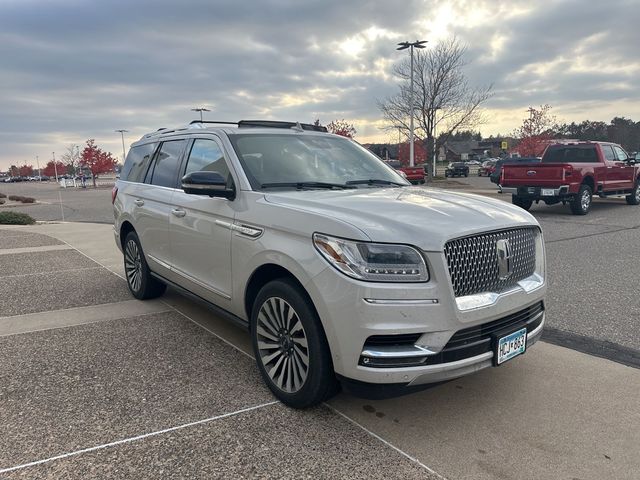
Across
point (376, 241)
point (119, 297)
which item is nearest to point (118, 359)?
point (119, 297)

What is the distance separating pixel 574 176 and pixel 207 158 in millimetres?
12046

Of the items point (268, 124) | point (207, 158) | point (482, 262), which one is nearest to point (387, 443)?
point (482, 262)

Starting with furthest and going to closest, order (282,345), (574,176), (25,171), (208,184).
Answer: (25,171) < (574,176) < (208,184) < (282,345)

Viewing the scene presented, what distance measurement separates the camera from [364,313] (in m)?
2.60

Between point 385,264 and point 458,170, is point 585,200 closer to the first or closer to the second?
point 385,264

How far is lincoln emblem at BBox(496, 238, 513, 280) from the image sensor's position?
2.97 m

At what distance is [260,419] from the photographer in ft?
10.1

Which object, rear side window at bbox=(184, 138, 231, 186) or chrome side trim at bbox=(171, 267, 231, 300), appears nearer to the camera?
chrome side trim at bbox=(171, 267, 231, 300)

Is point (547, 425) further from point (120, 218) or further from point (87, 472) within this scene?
point (120, 218)

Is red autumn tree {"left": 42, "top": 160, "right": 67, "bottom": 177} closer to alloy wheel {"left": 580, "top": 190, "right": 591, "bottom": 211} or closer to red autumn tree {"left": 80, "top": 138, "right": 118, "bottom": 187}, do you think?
red autumn tree {"left": 80, "top": 138, "right": 118, "bottom": 187}

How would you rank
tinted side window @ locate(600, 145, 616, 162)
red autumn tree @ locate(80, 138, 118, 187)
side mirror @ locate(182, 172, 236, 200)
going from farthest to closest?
red autumn tree @ locate(80, 138, 118, 187) → tinted side window @ locate(600, 145, 616, 162) → side mirror @ locate(182, 172, 236, 200)

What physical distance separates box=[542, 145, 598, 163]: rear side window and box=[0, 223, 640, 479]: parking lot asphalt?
12397mm

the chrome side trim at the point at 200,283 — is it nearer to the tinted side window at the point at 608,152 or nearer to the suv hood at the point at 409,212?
the suv hood at the point at 409,212

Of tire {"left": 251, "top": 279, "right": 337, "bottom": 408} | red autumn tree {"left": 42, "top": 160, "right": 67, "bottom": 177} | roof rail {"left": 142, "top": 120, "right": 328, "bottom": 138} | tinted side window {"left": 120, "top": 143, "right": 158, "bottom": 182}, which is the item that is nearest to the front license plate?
tire {"left": 251, "top": 279, "right": 337, "bottom": 408}
